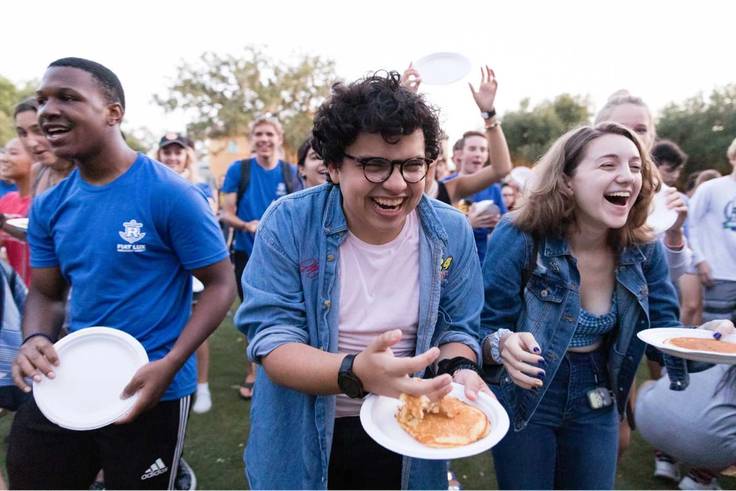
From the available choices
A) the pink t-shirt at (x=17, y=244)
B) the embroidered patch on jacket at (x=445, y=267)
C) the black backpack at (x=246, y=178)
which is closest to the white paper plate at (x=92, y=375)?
the embroidered patch on jacket at (x=445, y=267)

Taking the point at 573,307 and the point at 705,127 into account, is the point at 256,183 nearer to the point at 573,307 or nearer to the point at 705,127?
the point at 573,307

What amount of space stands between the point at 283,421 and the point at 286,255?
597 millimetres

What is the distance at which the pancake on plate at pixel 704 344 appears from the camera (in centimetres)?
216

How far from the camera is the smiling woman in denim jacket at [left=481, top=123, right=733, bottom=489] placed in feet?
7.69

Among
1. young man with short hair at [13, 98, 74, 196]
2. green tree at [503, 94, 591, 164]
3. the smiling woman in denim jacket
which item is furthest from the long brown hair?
green tree at [503, 94, 591, 164]

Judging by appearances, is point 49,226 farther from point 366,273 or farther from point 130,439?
point 366,273

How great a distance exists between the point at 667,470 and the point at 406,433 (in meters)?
3.28

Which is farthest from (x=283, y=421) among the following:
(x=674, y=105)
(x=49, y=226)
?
(x=674, y=105)

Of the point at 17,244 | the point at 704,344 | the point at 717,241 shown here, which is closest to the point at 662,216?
the point at 704,344

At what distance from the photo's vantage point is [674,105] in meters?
25.6

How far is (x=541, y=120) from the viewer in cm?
3250

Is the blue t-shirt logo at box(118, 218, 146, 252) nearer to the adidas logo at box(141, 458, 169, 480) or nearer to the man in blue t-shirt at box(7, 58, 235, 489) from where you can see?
the man in blue t-shirt at box(7, 58, 235, 489)

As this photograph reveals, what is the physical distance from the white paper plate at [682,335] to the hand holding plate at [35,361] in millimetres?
2517

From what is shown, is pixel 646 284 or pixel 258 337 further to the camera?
pixel 646 284
